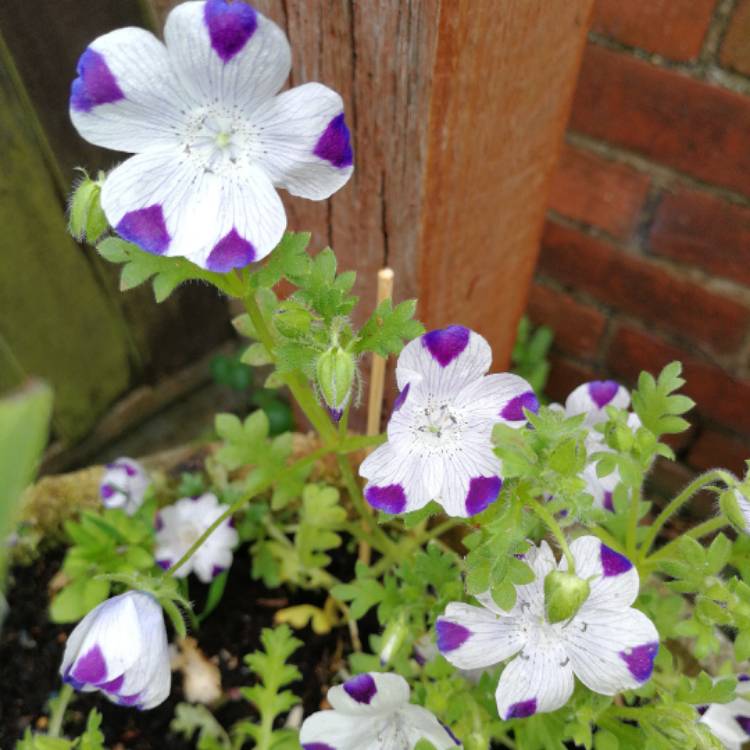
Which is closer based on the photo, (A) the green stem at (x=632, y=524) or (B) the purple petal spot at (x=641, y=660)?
(B) the purple petal spot at (x=641, y=660)

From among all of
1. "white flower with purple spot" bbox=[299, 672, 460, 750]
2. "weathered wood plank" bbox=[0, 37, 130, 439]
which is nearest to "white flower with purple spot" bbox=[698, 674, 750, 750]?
"white flower with purple spot" bbox=[299, 672, 460, 750]

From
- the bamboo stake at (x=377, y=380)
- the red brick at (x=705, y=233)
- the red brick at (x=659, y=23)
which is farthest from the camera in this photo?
the red brick at (x=705, y=233)

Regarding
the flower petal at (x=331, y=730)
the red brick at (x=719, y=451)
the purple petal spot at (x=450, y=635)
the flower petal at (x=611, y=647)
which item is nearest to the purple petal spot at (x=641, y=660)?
the flower petal at (x=611, y=647)

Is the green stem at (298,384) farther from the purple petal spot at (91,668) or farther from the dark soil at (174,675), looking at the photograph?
the dark soil at (174,675)

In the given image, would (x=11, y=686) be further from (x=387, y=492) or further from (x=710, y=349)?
(x=710, y=349)

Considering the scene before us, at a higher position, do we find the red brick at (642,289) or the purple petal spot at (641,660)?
the purple petal spot at (641,660)

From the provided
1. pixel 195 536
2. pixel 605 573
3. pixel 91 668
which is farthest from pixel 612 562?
pixel 195 536

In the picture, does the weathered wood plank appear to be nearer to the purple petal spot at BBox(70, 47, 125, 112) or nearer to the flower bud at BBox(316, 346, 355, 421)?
the purple petal spot at BBox(70, 47, 125, 112)

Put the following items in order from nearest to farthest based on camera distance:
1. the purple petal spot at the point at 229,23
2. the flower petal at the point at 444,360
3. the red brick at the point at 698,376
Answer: the purple petal spot at the point at 229,23 < the flower petal at the point at 444,360 < the red brick at the point at 698,376
